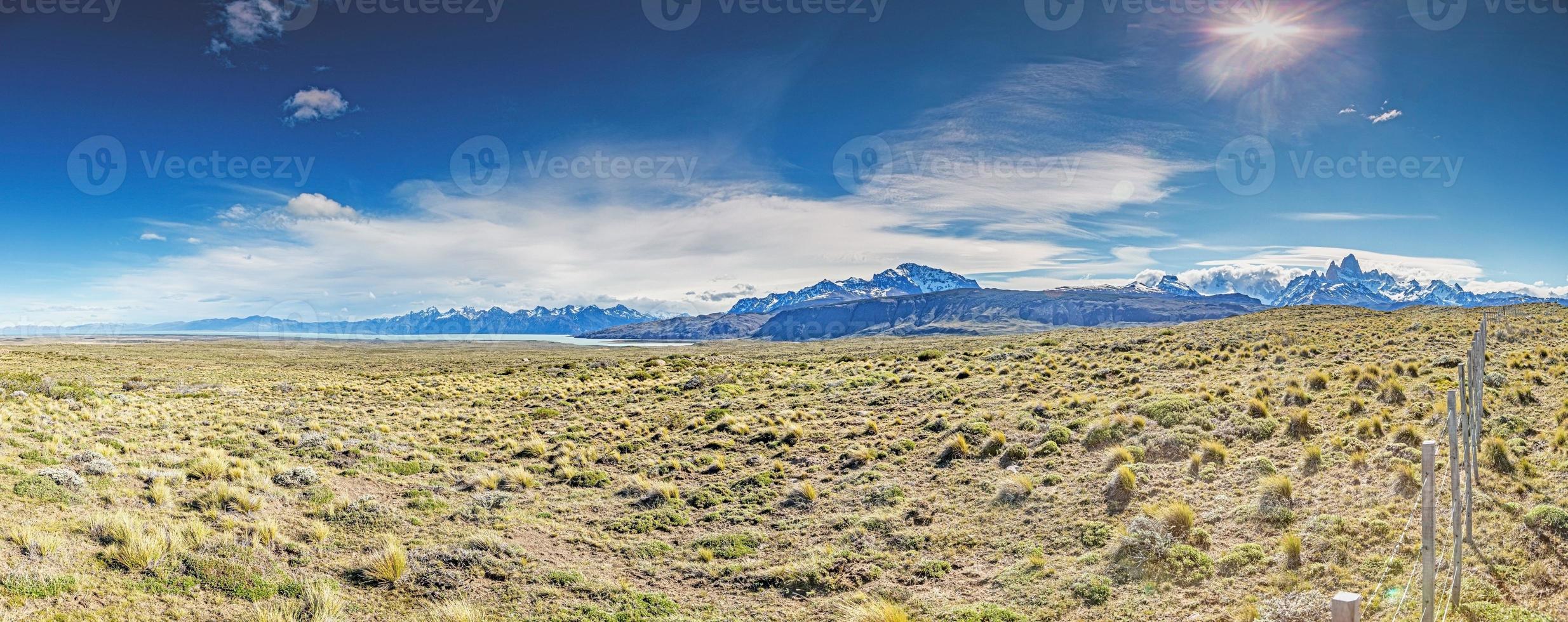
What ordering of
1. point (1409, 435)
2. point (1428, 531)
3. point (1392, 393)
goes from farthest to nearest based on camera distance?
point (1392, 393) → point (1409, 435) → point (1428, 531)

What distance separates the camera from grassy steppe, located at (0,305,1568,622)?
8133mm

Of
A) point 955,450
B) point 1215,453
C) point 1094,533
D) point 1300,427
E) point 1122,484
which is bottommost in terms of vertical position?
point 1094,533

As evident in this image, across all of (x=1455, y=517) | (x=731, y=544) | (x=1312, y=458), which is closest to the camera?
(x=1455, y=517)

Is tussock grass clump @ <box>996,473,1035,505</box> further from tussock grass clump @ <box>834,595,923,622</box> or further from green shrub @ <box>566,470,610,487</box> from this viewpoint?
green shrub @ <box>566,470,610,487</box>

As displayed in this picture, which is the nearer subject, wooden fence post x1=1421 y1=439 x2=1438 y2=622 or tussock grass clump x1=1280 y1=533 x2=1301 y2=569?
wooden fence post x1=1421 y1=439 x2=1438 y2=622

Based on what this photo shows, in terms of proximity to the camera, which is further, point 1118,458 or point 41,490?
point 1118,458

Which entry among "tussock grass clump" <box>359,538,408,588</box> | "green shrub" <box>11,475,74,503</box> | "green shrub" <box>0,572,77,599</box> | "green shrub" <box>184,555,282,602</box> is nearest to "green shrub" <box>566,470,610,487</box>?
"tussock grass clump" <box>359,538,408,588</box>

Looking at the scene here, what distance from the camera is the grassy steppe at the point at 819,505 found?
813cm

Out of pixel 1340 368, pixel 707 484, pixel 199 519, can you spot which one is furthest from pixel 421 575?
pixel 1340 368

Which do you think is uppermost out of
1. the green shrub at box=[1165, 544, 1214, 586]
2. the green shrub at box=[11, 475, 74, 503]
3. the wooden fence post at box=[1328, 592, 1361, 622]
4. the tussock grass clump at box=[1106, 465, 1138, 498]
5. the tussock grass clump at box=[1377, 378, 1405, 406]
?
the wooden fence post at box=[1328, 592, 1361, 622]

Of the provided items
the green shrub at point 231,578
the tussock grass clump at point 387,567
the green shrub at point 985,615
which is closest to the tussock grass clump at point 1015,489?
the green shrub at point 985,615

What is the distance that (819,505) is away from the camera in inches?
559

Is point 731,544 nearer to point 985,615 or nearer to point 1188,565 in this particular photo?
point 985,615

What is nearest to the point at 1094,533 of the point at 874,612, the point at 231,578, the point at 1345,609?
the point at 874,612
